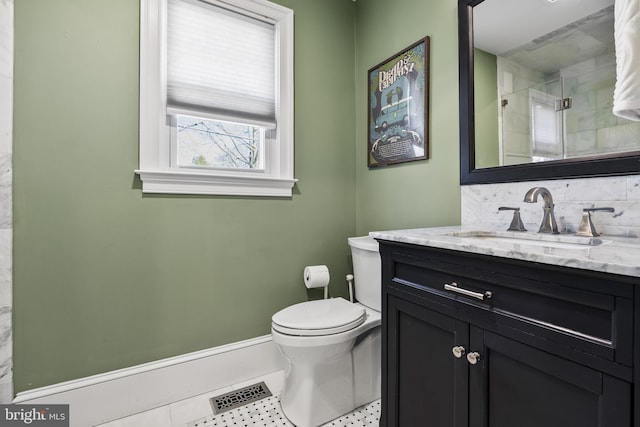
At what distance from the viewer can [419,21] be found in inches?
67.6

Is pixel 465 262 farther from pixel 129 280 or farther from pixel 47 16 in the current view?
pixel 47 16

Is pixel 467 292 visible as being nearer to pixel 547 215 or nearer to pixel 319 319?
pixel 547 215

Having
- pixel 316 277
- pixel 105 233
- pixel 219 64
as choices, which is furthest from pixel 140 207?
pixel 316 277

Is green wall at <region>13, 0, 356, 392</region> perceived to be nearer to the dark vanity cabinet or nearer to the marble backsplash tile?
the dark vanity cabinet

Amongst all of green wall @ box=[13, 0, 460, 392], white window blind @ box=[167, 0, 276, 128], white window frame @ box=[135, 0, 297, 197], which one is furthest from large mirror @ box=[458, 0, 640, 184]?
white window blind @ box=[167, 0, 276, 128]

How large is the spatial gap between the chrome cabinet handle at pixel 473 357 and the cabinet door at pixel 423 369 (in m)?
0.03

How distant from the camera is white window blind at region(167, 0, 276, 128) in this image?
163cm

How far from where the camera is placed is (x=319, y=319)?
1.47m

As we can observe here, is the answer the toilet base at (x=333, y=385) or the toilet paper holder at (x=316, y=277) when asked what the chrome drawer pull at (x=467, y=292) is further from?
the toilet paper holder at (x=316, y=277)

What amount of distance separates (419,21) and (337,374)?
6.34ft

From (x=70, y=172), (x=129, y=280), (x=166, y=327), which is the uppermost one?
(x=70, y=172)

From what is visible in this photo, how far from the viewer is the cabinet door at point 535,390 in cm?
63

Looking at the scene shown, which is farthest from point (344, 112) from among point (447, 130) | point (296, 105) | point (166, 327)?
point (166, 327)

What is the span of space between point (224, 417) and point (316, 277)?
2.75 ft
